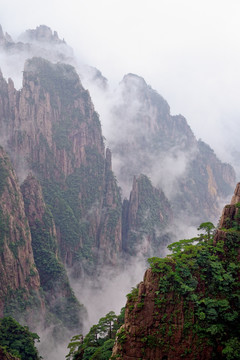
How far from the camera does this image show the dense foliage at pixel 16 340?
42156 millimetres

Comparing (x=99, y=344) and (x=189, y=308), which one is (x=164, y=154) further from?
(x=189, y=308)

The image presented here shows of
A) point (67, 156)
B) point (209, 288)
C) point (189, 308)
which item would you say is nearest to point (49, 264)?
point (67, 156)

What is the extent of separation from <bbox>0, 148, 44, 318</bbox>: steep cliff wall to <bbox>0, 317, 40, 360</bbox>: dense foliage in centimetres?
1415

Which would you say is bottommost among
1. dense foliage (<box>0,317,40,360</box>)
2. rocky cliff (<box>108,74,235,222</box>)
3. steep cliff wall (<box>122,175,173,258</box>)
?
dense foliage (<box>0,317,40,360</box>)

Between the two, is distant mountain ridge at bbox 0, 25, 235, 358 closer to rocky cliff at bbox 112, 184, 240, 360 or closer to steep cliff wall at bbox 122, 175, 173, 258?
steep cliff wall at bbox 122, 175, 173, 258

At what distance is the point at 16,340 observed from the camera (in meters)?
43.4

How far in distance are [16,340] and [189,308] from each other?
31102 mm

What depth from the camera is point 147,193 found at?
12212 centimetres

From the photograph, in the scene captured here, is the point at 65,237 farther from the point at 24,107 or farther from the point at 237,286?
the point at 237,286

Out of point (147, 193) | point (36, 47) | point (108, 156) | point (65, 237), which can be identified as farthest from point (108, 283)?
point (36, 47)

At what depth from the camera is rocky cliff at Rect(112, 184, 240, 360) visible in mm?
20109

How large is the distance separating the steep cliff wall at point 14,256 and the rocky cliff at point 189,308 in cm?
4450

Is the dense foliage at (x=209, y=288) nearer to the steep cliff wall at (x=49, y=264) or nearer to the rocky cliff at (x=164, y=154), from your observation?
the steep cliff wall at (x=49, y=264)

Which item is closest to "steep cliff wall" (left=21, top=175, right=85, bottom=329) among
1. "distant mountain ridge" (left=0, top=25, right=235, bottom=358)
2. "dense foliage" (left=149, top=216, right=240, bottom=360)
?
"distant mountain ridge" (left=0, top=25, right=235, bottom=358)
